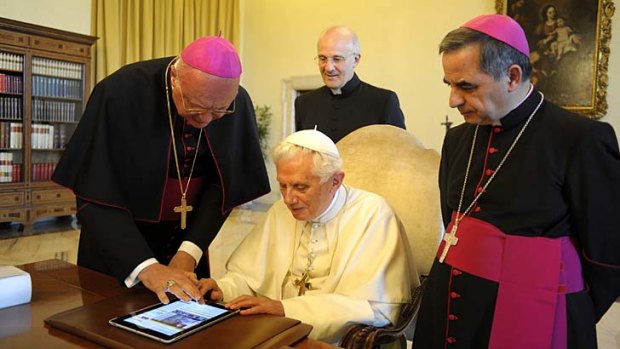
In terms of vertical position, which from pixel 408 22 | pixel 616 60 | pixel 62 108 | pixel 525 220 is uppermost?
pixel 408 22

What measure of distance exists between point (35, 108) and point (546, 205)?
24.1 feet

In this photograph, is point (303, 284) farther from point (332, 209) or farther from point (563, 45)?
point (563, 45)

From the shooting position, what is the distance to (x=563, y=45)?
22.8ft

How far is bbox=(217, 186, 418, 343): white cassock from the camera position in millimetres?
1852

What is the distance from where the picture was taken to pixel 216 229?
2.14 meters

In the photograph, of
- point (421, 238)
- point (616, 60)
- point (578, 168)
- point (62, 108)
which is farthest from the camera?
point (62, 108)

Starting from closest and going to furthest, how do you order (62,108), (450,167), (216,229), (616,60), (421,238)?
(450,167), (216,229), (421,238), (616,60), (62,108)

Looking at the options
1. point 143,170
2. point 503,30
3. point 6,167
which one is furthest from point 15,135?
point 503,30

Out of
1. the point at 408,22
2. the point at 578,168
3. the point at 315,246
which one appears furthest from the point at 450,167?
the point at 408,22

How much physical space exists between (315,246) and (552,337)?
96 centimetres

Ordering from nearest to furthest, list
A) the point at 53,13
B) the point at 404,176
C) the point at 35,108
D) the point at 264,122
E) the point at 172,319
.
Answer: the point at 172,319 < the point at 404,176 < the point at 35,108 < the point at 53,13 < the point at 264,122

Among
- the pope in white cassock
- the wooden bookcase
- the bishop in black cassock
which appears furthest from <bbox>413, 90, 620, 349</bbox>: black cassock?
the wooden bookcase

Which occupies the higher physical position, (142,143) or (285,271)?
(142,143)

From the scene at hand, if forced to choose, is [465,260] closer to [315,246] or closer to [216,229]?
[315,246]
